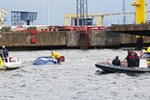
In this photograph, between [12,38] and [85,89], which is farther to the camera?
[12,38]

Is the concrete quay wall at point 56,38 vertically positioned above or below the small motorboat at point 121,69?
above

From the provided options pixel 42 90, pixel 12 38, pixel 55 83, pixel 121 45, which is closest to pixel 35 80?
pixel 55 83

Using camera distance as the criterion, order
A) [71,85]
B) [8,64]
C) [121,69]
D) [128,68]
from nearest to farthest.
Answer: [71,85], [128,68], [121,69], [8,64]

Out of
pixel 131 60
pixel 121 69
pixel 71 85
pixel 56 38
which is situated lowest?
pixel 71 85

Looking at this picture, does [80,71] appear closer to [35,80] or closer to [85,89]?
[35,80]

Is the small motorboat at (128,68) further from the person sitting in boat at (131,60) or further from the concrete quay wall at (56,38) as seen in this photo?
the concrete quay wall at (56,38)

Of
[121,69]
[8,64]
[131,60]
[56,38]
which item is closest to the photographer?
[121,69]

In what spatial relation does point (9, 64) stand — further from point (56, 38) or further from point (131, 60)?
point (56, 38)

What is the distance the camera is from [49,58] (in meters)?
53.7

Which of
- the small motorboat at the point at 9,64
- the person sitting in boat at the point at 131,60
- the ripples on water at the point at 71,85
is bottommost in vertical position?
the ripples on water at the point at 71,85

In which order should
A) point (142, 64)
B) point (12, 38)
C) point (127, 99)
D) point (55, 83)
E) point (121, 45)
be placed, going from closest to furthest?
1. point (127, 99)
2. point (55, 83)
3. point (142, 64)
4. point (12, 38)
5. point (121, 45)

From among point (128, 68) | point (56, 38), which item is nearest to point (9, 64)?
point (128, 68)

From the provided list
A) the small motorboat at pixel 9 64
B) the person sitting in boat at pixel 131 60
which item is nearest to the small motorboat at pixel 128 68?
the person sitting in boat at pixel 131 60

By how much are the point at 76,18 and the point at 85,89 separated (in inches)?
4497
